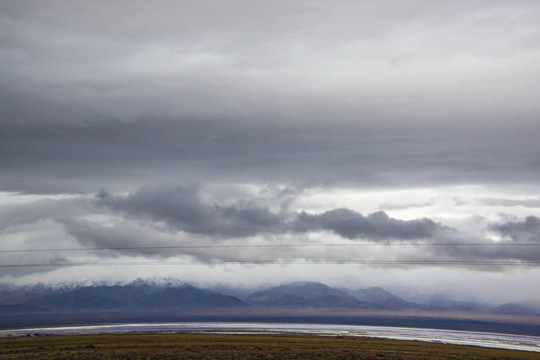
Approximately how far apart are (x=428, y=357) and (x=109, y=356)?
76845 mm

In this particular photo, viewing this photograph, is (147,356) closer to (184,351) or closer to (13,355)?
(184,351)

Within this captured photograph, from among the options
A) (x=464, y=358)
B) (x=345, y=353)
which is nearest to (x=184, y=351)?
(x=345, y=353)

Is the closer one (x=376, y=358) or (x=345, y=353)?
(x=376, y=358)

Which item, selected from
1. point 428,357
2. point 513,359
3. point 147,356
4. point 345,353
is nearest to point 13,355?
point 147,356

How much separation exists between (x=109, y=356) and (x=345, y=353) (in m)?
56.1

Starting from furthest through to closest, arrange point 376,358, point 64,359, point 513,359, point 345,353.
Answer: point 513,359 → point 345,353 → point 376,358 → point 64,359

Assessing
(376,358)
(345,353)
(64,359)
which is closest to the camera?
(64,359)

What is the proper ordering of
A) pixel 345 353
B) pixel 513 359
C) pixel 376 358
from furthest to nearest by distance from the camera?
pixel 513 359, pixel 345 353, pixel 376 358

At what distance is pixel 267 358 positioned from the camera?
128625 mm

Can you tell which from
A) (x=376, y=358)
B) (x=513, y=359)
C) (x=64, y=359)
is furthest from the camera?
(x=513, y=359)

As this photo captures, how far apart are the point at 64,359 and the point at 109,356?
947 cm

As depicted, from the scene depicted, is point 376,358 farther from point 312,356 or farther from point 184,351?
point 184,351

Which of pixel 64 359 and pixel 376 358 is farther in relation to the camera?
pixel 376 358

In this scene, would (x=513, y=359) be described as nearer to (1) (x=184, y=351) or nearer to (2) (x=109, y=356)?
(1) (x=184, y=351)
